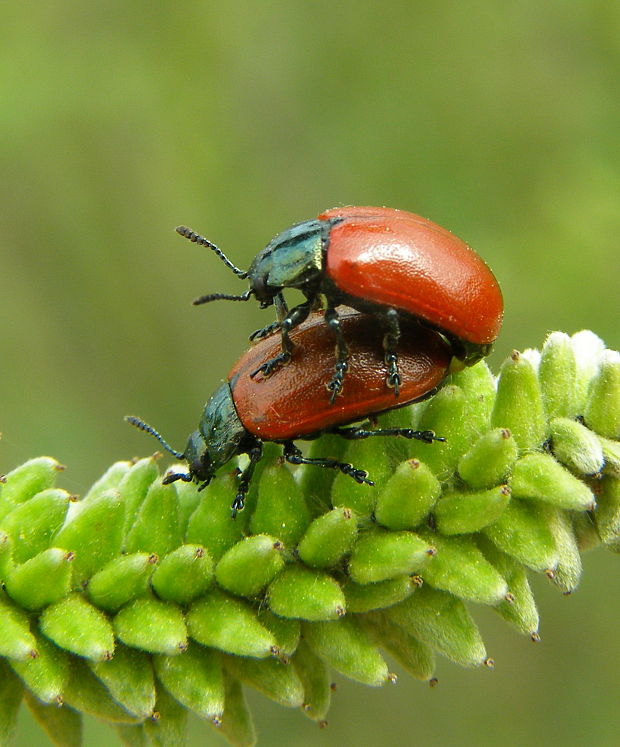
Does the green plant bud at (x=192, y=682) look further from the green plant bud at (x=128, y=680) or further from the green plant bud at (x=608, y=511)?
the green plant bud at (x=608, y=511)

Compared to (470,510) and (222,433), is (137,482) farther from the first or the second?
(470,510)

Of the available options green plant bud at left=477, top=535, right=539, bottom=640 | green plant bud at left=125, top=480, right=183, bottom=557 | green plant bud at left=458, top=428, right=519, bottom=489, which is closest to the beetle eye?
green plant bud at left=125, top=480, right=183, bottom=557

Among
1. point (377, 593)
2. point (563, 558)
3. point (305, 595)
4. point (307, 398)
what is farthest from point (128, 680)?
point (563, 558)

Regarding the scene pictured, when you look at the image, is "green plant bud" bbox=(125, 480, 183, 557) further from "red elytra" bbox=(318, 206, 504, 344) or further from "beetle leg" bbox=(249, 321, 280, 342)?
"red elytra" bbox=(318, 206, 504, 344)

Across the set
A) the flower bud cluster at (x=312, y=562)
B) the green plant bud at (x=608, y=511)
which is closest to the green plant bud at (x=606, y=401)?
the flower bud cluster at (x=312, y=562)

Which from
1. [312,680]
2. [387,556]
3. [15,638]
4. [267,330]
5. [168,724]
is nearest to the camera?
[15,638]
